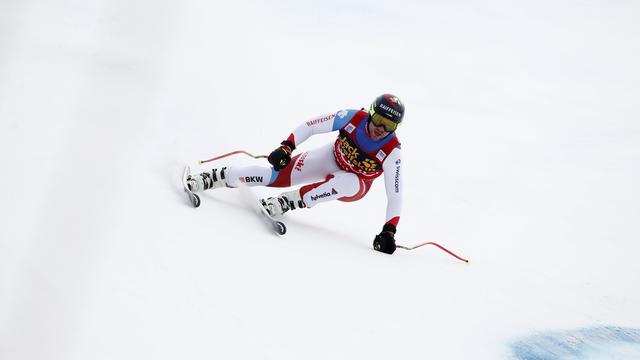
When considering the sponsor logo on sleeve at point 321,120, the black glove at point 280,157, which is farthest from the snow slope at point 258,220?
the sponsor logo on sleeve at point 321,120

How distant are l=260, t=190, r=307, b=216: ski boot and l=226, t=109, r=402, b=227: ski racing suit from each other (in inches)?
2.0

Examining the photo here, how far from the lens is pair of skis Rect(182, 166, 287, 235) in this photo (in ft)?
14.2

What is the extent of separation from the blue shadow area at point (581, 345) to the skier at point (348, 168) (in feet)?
4.08

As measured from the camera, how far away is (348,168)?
4.91 meters

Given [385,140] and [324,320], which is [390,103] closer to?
[385,140]

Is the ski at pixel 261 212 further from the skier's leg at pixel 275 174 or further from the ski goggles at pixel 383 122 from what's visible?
the ski goggles at pixel 383 122

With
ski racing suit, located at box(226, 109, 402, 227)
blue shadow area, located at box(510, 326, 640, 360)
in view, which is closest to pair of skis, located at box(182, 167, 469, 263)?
ski racing suit, located at box(226, 109, 402, 227)

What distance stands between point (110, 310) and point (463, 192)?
491 cm

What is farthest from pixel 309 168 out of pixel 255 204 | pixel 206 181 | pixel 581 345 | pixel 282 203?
pixel 581 345

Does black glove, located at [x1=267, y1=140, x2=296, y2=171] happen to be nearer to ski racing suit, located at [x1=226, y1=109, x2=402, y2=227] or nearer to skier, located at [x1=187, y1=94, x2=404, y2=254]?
skier, located at [x1=187, y1=94, x2=404, y2=254]

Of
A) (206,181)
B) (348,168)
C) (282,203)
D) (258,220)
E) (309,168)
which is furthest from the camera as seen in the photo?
(309,168)

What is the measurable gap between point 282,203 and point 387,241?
834 millimetres

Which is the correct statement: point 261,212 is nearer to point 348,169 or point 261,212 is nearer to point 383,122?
point 348,169

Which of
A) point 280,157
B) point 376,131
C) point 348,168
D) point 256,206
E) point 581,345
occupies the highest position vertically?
point 376,131
